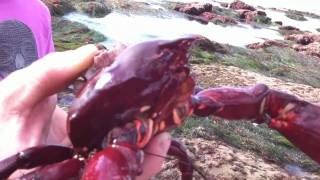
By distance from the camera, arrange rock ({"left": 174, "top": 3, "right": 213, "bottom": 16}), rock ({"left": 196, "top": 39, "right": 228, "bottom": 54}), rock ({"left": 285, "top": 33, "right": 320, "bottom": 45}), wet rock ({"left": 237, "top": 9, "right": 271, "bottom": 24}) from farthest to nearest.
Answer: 1. wet rock ({"left": 237, "top": 9, "right": 271, "bottom": 24})
2. rock ({"left": 174, "top": 3, "right": 213, "bottom": 16})
3. rock ({"left": 285, "top": 33, "right": 320, "bottom": 45})
4. rock ({"left": 196, "top": 39, "right": 228, "bottom": 54})

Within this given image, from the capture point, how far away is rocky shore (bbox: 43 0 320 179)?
5.52 metres

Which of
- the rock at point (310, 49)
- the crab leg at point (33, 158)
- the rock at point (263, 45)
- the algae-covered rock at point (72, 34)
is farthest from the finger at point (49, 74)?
the rock at point (310, 49)

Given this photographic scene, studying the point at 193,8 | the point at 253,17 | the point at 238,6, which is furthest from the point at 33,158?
the point at 238,6

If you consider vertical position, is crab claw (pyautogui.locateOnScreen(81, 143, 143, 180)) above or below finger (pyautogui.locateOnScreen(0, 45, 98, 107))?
below

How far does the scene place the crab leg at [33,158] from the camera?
2600mm

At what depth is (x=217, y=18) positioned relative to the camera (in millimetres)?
20641

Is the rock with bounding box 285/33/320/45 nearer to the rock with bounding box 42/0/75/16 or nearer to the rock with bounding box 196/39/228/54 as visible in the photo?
the rock with bounding box 196/39/228/54

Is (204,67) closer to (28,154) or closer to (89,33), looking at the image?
(89,33)

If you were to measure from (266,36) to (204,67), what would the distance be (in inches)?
411

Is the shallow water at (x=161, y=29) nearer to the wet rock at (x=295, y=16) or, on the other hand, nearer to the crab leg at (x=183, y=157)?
the wet rock at (x=295, y=16)

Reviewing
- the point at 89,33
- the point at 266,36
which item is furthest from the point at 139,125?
the point at 266,36

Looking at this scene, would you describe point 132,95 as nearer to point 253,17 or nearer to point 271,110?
point 271,110

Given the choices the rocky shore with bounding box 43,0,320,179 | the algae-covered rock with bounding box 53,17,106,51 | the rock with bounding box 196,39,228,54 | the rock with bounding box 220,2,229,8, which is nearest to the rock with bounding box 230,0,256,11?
the rocky shore with bounding box 43,0,320,179

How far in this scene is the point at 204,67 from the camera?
9.55m
